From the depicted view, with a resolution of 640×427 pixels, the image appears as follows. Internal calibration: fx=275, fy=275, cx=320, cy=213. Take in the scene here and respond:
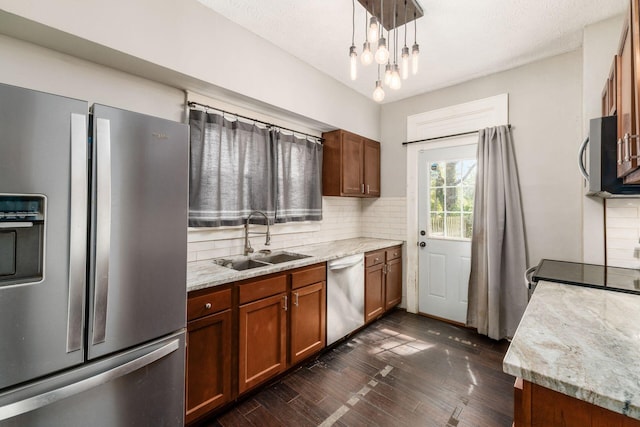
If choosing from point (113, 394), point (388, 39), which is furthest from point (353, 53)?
point (113, 394)

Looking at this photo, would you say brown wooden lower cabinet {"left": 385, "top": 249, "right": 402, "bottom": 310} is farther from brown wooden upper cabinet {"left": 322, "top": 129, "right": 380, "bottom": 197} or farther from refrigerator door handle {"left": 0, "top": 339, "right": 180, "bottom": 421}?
refrigerator door handle {"left": 0, "top": 339, "right": 180, "bottom": 421}

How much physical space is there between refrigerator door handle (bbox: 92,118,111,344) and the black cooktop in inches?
98.7

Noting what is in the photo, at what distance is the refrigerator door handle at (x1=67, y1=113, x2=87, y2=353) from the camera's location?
109 centimetres

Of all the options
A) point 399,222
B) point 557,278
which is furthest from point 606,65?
point 399,222

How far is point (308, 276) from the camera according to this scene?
2.35 m

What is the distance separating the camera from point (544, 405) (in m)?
0.84

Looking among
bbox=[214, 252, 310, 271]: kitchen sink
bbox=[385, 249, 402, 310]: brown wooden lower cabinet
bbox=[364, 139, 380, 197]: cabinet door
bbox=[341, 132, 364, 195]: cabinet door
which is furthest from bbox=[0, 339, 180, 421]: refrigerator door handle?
bbox=[364, 139, 380, 197]: cabinet door

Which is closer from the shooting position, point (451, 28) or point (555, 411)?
point (555, 411)

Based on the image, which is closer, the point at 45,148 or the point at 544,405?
the point at 544,405

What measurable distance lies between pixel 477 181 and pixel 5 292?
11.6ft

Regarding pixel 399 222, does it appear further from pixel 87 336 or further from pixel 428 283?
pixel 87 336

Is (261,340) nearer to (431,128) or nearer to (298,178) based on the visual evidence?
(298,178)

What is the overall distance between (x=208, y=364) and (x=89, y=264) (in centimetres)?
95

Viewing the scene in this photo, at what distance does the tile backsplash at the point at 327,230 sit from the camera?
2.34m
